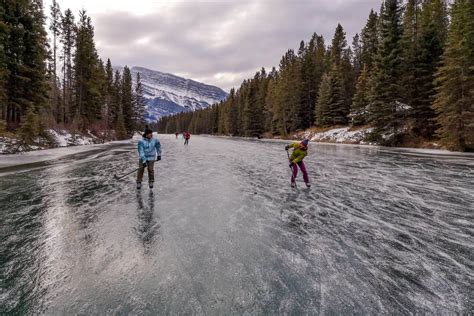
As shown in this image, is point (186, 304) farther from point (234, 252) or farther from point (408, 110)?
point (408, 110)

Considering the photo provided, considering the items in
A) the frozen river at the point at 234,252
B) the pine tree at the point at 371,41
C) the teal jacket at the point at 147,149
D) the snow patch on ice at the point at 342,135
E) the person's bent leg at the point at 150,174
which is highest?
the pine tree at the point at 371,41

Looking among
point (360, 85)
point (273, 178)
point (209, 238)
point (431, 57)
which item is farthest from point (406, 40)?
point (209, 238)

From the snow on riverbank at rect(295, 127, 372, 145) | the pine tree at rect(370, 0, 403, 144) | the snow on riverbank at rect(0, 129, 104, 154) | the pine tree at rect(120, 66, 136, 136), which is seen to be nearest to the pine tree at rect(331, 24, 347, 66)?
the snow on riverbank at rect(295, 127, 372, 145)

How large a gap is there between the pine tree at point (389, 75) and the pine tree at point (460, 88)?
6.66m

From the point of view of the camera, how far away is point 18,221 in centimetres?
576

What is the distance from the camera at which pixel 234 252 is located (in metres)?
4.33

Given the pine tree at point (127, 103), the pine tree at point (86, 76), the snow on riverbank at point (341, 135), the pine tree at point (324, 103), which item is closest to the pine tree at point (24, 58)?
the pine tree at point (86, 76)

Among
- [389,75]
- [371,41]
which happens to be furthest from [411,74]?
[371,41]

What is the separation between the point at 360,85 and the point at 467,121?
78.1 feet

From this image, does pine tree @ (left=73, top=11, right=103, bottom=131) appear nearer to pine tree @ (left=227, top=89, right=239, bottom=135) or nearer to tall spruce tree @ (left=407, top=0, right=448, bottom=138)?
Result: tall spruce tree @ (left=407, top=0, right=448, bottom=138)

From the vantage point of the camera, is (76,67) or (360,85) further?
(360,85)

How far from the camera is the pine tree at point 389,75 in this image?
104ft

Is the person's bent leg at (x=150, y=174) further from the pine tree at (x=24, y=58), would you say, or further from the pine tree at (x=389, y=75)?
the pine tree at (x=389, y=75)

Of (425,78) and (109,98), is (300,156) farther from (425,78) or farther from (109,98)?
(109,98)
